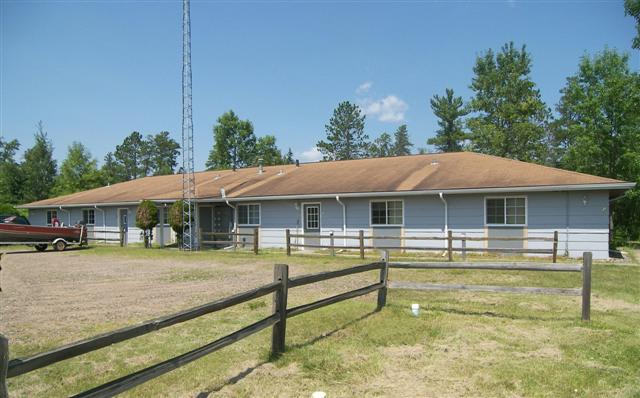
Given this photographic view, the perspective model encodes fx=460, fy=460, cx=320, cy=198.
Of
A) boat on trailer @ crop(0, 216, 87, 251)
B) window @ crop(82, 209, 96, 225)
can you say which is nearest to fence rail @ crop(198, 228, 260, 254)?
boat on trailer @ crop(0, 216, 87, 251)

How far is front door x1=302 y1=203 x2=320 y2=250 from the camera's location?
20562mm

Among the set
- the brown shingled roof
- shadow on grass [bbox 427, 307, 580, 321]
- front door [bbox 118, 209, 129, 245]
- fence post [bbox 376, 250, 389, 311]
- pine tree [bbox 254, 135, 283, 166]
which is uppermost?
pine tree [bbox 254, 135, 283, 166]

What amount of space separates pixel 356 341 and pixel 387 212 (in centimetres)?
1308

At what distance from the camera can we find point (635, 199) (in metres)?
27.8

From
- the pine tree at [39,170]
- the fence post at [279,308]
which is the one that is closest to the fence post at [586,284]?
the fence post at [279,308]

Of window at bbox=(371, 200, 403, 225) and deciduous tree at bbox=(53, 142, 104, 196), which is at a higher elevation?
deciduous tree at bbox=(53, 142, 104, 196)

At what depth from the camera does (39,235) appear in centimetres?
2128

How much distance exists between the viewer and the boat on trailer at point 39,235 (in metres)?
20.8

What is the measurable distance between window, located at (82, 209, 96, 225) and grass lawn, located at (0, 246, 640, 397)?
1809 centimetres

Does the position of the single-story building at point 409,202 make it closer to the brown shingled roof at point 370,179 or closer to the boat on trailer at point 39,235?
the brown shingled roof at point 370,179

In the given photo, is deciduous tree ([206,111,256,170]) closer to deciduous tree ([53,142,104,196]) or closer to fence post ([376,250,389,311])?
deciduous tree ([53,142,104,196])

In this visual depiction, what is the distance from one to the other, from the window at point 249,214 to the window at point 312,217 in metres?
2.76

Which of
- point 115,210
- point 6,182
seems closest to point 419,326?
point 115,210

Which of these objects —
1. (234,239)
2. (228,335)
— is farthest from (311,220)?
(228,335)
